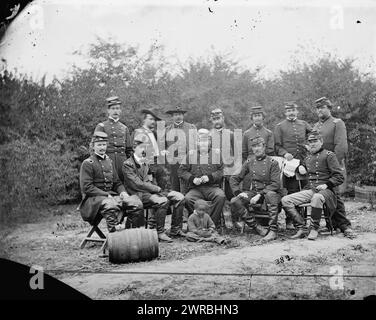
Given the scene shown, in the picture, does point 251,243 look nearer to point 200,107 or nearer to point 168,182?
point 168,182

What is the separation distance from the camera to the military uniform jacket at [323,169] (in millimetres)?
6934

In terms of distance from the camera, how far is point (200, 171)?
7.58 meters

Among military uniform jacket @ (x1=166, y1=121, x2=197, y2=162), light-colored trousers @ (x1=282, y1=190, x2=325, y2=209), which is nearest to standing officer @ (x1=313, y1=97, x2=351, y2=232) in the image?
light-colored trousers @ (x1=282, y1=190, x2=325, y2=209)

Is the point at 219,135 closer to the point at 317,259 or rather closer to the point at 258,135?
the point at 258,135

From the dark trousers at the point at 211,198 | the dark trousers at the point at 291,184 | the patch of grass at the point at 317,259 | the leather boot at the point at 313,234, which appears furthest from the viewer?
the dark trousers at the point at 291,184

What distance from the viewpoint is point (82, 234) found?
7477mm

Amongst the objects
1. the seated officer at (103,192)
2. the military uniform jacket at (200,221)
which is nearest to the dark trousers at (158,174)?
the seated officer at (103,192)

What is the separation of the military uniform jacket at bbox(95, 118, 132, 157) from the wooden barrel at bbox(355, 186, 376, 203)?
4.60 meters

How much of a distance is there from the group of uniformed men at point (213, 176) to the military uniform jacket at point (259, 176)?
0.05 ft

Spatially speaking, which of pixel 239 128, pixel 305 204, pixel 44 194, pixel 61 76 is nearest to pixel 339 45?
pixel 305 204

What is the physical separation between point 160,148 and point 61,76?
1890mm

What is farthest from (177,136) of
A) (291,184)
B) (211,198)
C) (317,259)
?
(317,259)

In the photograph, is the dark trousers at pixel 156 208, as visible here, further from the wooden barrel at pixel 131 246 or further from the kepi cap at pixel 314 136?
the kepi cap at pixel 314 136

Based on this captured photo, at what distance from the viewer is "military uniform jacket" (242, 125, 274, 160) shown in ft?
25.6
